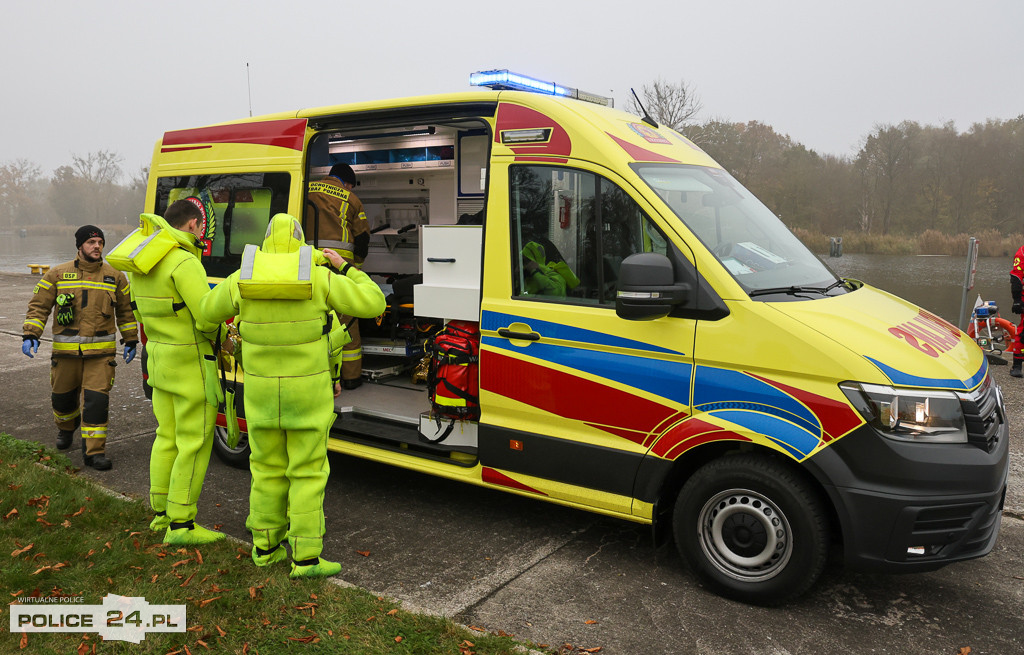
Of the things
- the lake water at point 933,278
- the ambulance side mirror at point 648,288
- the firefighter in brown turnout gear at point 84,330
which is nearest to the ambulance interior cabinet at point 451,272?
the ambulance side mirror at point 648,288

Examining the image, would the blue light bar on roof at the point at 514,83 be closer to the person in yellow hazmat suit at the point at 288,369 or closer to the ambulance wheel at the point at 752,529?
the person in yellow hazmat suit at the point at 288,369

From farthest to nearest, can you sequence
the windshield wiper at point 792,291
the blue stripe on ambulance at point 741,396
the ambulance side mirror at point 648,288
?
the windshield wiper at point 792,291, the ambulance side mirror at point 648,288, the blue stripe on ambulance at point 741,396

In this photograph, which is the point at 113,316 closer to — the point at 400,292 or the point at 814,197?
the point at 400,292

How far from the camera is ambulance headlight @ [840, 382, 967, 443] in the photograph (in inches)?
117

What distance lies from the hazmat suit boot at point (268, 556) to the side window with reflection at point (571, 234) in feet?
6.05

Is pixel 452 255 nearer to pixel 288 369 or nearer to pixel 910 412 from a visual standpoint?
pixel 288 369

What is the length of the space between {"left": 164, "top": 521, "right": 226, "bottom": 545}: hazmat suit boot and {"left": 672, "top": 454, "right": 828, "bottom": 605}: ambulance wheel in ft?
8.29

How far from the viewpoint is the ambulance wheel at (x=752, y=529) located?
125 inches

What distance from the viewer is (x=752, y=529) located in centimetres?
334

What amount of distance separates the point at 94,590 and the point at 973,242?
969 centimetres

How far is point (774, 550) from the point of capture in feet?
10.8

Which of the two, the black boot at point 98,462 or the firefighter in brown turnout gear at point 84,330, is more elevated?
the firefighter in brown turnout gear at point 84,330

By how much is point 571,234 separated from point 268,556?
7.53 feet

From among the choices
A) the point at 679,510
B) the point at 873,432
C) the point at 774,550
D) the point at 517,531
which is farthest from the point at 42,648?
the point at 873,432
